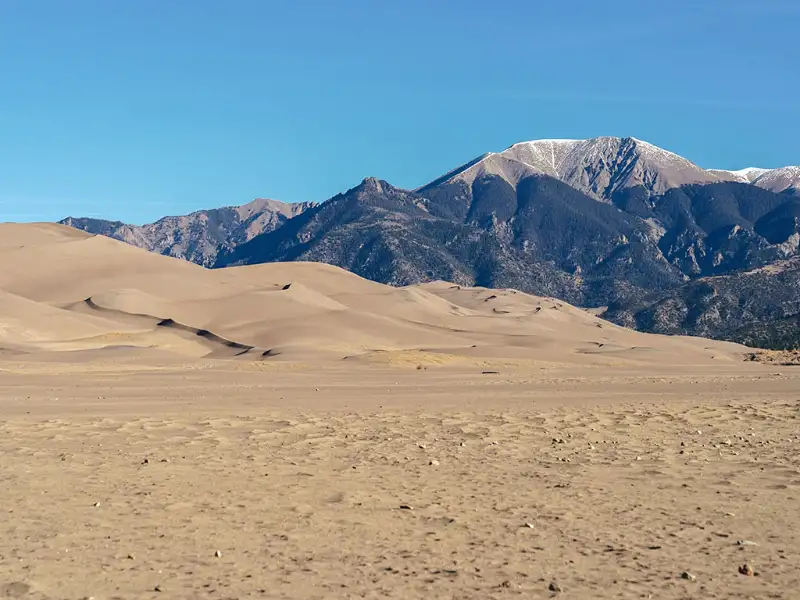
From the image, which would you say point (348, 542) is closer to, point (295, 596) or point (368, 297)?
point (295, 596)

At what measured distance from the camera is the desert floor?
7.73 m

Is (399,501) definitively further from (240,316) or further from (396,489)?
(240,316)

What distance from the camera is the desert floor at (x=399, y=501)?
7.73 m

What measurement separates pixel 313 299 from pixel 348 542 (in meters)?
83.0

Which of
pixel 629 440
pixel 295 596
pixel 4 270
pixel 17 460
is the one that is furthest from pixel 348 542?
pixel 4 270

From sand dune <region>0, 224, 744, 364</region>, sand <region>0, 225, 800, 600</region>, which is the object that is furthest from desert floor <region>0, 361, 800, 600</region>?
sand dune <region>0, 224, 744, 364</region>

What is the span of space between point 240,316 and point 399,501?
71.4 m

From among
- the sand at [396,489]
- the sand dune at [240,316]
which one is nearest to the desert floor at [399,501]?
the sand at [396,489]

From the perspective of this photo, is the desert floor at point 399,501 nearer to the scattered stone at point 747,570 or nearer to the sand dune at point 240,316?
the scattered stone at point 747,570

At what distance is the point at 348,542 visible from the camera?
29.1 feet

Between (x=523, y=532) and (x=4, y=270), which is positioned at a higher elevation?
(x=4, y=270)

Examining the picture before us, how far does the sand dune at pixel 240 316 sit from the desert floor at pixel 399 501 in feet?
94.0

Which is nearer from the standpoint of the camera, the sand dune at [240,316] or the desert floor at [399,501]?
the desert floor at [399,501]

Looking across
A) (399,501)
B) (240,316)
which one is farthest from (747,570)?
(240,316)
